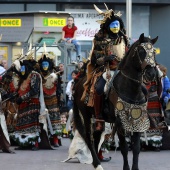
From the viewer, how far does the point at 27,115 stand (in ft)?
56.9

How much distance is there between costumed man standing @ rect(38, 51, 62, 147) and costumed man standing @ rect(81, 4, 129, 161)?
544 cm

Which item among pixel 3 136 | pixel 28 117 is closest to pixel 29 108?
pixel 28 117

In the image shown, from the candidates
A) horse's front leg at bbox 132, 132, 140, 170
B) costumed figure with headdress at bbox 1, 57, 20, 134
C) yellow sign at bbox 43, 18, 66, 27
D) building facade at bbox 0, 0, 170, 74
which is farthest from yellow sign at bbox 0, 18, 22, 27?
horse's front leg at bbox 132, 132, 140, 170

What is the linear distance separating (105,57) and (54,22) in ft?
35.4

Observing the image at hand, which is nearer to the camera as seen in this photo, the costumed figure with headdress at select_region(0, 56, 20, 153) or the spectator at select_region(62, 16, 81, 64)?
the costumed figure with headdress at select_region(0, 56, 20, 153)

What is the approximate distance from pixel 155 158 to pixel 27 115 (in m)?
3.64

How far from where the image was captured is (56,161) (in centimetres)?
1415

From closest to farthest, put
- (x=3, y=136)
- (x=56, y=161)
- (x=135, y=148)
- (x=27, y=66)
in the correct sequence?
(x=135, y=148), (x=56, y=161), (x=3, y=136), (x=27, y=66)

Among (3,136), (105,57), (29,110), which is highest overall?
(105,57)

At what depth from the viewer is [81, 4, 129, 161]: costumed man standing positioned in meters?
11.9

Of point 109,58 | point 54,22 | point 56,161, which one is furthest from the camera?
point 54,22

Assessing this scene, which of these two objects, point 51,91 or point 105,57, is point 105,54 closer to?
point 105,57

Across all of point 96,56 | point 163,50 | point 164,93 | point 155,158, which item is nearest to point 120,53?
point 96,56

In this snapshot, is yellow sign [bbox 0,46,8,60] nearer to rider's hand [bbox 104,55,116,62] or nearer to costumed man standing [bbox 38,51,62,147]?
costumed man standing [bbox 38,51,62,147]
